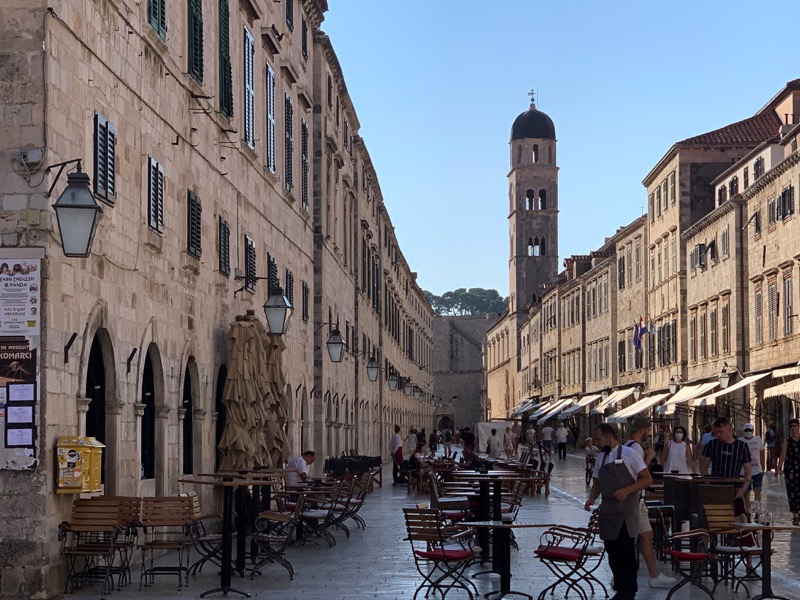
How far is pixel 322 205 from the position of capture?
32.4 metres

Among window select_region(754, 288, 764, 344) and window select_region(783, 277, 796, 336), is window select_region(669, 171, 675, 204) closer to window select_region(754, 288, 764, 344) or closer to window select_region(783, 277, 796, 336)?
window select_region(754, 288, 764, 344)

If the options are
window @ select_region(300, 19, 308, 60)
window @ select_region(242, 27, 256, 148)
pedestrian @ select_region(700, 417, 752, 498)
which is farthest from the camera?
window @ select_region(300, 19, 308, 60)

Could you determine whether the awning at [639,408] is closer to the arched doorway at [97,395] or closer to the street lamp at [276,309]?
the street lamp at [276,309]

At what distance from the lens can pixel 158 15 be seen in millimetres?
16672

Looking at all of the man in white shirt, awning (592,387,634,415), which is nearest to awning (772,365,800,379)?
the man in white shirt

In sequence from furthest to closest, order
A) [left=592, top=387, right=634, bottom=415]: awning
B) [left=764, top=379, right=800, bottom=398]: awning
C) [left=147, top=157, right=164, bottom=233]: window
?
[left=592, top=387, right=634, bottom=415]: awning
[left=764, top=379, right=800, bottom=398]: awning
[left=147, top=157, right=164, bottom=233]: window

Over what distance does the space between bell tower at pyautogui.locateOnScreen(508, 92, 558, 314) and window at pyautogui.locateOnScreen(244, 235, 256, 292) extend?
86.7 meters

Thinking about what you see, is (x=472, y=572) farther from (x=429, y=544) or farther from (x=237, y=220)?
(x=237, y=220)

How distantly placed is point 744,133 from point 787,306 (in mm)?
17197

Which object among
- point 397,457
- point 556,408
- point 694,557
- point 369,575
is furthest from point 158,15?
point 556,408

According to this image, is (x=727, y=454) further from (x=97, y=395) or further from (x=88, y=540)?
(x=88, y=540)

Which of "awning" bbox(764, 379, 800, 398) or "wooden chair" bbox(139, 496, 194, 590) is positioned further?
"awning" bbox(764, 379, 800, 398)

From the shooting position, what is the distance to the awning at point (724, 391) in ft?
128

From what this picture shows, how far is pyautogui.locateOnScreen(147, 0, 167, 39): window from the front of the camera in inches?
641
